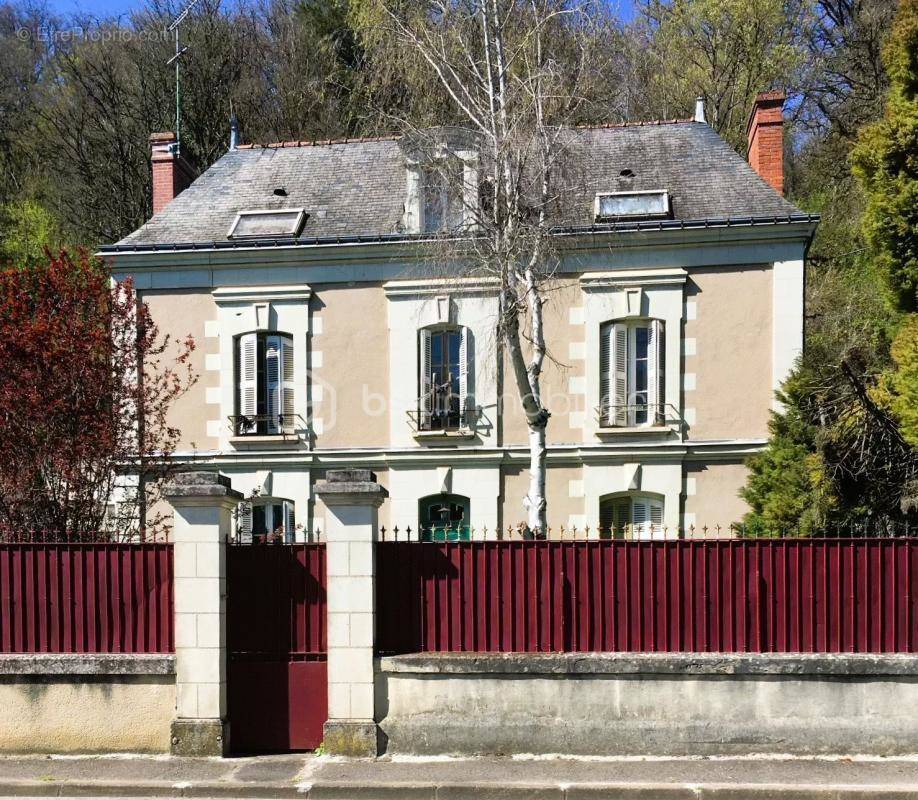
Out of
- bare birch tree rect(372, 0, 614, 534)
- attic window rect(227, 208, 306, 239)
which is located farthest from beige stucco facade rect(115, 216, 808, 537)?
bare birch tree rect(372, 0, 614, 534)

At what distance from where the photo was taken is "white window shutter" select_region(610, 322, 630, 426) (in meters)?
17.2

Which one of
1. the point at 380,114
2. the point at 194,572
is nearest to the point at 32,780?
the point at 194,572

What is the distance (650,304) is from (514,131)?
4937 mm

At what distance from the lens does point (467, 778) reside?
28.6ft

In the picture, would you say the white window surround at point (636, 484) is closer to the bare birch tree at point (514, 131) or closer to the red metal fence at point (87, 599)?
the bare birch tree at point (514, 131)

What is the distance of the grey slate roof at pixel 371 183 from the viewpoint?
58.4 feet

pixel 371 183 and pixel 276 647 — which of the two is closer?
pixel 276 647

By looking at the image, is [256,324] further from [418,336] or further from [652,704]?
[652,704]

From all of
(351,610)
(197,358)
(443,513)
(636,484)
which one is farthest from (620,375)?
(351,610)

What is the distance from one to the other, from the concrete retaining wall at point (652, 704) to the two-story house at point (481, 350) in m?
7.23

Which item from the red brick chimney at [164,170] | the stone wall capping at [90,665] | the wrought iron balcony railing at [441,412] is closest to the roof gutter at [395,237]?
the red brick chimney at [164,170]

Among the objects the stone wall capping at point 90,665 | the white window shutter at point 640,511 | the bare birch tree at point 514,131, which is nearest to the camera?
the stone wall capping at point 90,665

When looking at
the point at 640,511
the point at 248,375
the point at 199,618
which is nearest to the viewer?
the point at 199,618

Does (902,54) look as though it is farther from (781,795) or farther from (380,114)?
(781,795)
